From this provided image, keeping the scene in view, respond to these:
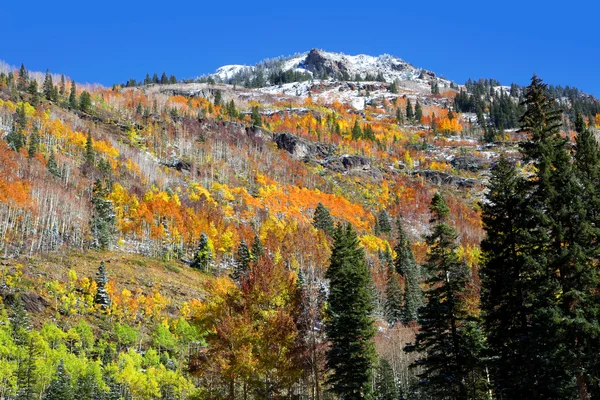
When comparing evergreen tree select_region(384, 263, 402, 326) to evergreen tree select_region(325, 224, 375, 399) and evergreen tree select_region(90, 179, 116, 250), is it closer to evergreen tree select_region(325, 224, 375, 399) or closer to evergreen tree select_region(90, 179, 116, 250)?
evergreen tree select_region(90, 179, 116, 250)

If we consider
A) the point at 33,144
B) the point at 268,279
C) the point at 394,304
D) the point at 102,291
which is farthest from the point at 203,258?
the point at 268,279

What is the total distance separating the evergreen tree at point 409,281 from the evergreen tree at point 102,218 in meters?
60.7

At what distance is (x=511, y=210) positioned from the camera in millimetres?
25375

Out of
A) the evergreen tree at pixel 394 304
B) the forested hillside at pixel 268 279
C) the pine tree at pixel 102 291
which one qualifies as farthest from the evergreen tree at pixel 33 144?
the evergreen tree at pixel 394 304

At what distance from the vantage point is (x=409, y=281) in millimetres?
98500

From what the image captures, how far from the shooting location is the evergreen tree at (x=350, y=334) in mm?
31672

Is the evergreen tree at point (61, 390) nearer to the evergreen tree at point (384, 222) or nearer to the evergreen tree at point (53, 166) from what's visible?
the evergreen tree at point (53, 166)

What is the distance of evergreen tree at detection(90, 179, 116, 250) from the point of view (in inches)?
3904

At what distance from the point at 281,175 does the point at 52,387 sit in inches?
5994

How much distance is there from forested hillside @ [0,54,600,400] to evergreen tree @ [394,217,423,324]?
0.59 meters

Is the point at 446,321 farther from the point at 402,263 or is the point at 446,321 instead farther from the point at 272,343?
the point at 402,263

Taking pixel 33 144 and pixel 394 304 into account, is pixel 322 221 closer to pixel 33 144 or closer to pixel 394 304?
pixel 394 304

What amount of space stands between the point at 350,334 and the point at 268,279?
11.9 meters

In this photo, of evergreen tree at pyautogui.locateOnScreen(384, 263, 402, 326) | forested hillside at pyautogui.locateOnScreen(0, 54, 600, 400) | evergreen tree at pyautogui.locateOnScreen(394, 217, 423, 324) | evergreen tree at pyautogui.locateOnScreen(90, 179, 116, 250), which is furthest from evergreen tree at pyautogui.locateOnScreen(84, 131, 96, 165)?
evergreen tree at pyautogui.locateOnScreen(384, 263, 402, 326)
